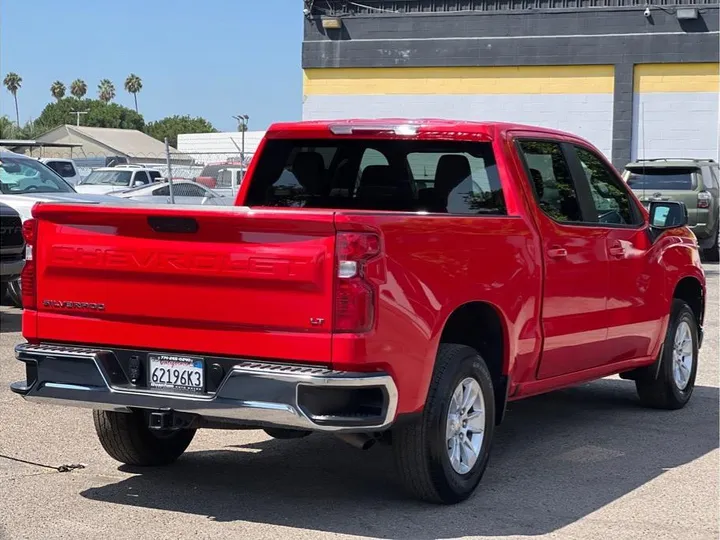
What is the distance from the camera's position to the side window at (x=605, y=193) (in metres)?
8.16

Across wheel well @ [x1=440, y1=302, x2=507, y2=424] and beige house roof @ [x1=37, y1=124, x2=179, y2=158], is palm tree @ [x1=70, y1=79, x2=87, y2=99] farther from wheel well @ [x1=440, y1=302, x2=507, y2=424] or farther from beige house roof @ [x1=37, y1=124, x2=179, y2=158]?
wheel well @ [x1=440, y1=302, x2=507, y2=424]

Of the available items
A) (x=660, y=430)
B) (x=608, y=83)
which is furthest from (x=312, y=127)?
(x=608, y=83)

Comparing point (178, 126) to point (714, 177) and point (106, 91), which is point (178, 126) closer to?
point (106, 91)

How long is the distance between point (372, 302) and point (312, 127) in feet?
7.85

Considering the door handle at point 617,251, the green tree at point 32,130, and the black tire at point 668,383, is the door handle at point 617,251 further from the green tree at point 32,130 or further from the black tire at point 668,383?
the green tree at point 32,130

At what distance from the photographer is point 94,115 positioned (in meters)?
123

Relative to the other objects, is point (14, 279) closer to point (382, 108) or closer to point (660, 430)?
point (660, 430)

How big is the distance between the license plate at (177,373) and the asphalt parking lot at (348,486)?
0.66 meters

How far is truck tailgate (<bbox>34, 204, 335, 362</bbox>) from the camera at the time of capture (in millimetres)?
5539

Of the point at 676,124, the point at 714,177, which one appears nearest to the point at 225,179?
the point at 676,124

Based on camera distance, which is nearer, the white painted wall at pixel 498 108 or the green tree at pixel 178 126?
the white painted wall at pixel 498 108

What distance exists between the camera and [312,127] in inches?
303

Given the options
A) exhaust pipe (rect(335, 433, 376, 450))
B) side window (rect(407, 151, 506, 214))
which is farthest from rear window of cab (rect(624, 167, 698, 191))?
exhaust pipe (rect(335, 433, 376, 450))

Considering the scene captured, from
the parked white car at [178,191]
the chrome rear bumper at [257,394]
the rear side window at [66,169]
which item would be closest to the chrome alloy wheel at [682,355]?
the chrome rear bumper at [257,394]
